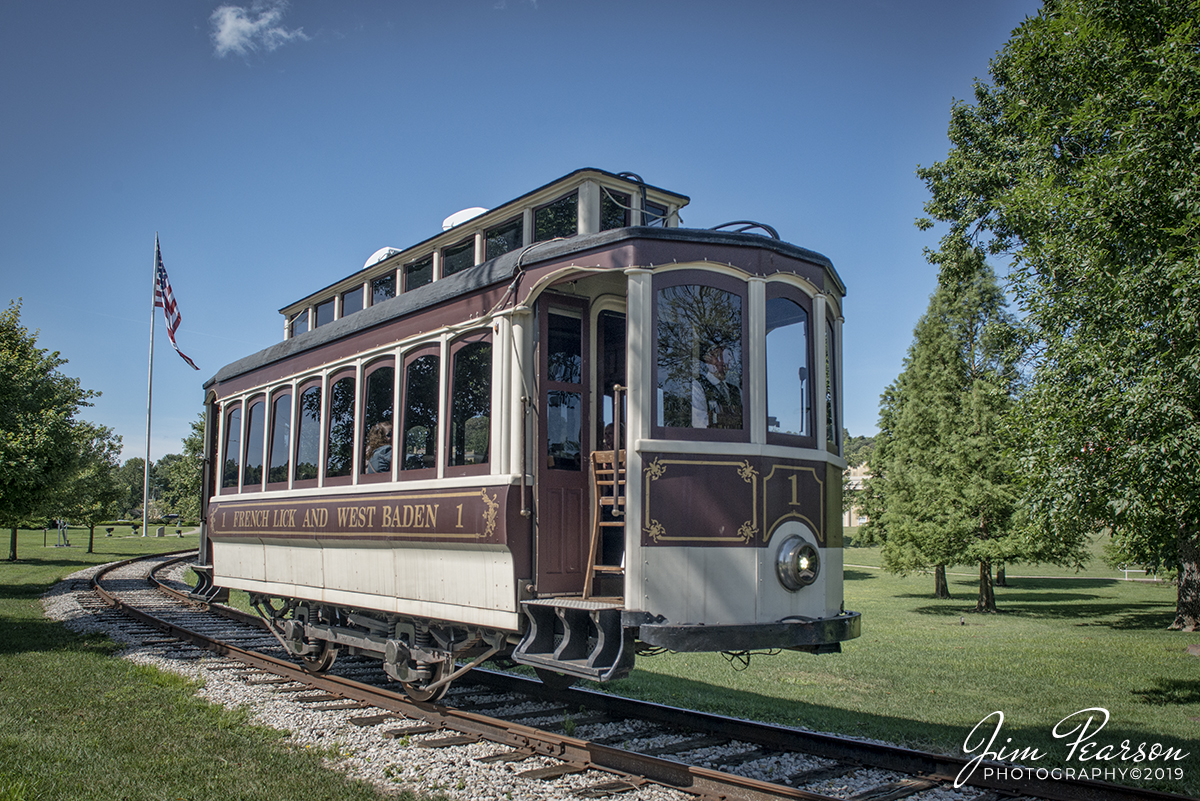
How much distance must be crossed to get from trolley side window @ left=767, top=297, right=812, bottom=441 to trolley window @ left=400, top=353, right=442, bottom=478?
282cm

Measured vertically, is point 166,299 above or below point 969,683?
above

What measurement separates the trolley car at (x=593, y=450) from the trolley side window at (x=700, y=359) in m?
0.01

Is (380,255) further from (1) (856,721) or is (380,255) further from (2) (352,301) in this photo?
(1) (856,721)

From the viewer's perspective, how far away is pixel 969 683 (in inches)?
441

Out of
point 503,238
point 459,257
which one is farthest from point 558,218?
point 459,257

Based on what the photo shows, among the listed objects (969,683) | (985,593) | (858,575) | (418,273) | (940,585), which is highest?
(418,273)

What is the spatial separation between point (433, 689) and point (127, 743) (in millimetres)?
2319

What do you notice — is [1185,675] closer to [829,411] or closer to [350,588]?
[829,411]

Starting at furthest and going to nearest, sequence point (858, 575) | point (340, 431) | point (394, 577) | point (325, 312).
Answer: point (858, 575) → point (325, 312) → point (340, 431) → point (394, 577)

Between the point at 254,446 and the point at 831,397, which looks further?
the point at 254,446

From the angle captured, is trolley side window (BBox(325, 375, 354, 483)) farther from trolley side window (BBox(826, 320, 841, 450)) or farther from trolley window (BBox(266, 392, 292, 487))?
trolley side window (BBox(826, 320, 841, 450))

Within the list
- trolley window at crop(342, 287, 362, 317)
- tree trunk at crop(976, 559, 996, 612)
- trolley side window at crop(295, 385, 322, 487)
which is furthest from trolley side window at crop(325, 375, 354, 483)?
tree trunk at crop(976, 559, 996, 612)

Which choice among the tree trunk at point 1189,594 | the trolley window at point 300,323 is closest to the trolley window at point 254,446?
the trolley window at point 300,323

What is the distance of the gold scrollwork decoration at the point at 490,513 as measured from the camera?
6.38m
